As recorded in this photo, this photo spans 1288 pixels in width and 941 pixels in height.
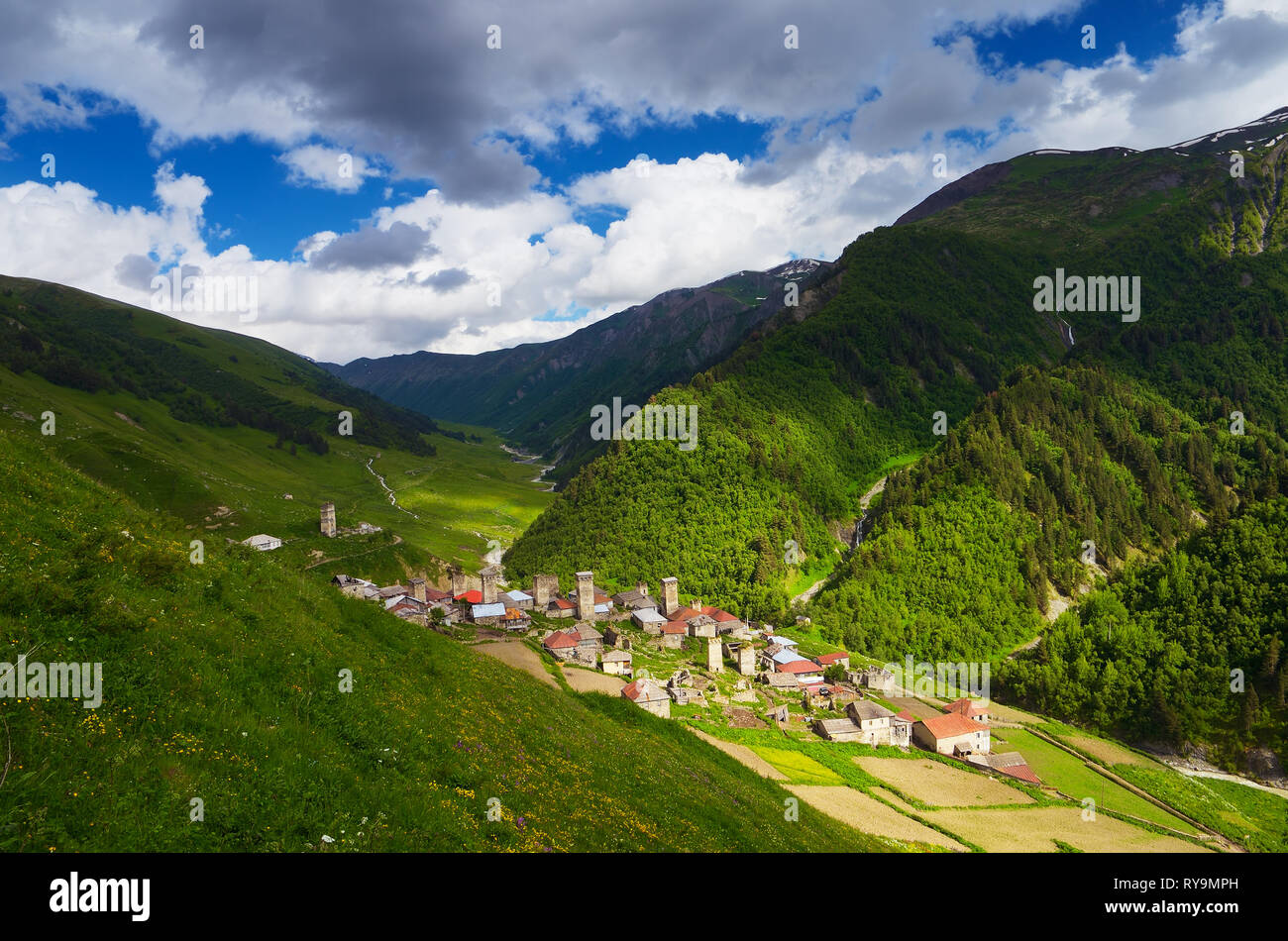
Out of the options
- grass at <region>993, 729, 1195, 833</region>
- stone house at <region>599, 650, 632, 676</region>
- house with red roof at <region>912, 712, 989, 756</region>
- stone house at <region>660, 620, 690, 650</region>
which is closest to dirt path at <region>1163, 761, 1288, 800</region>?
grass at <region>993, 729, 1195, 833</region>

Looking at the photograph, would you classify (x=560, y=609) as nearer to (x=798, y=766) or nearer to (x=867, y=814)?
(x=798, y=766)

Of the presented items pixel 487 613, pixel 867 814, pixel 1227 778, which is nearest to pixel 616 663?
pixel 487 613

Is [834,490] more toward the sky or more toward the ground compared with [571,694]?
more toward the sky

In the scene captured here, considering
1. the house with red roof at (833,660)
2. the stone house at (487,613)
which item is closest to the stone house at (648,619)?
the stone house at (487,613)

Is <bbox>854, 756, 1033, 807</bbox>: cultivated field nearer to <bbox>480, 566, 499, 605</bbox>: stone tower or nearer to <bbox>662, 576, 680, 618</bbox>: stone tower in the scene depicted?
<bbox>662, 576, 680, 618</bbox>: stone tower

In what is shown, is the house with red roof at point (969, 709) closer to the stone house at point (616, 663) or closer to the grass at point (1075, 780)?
the grass at point (1075, 780)
